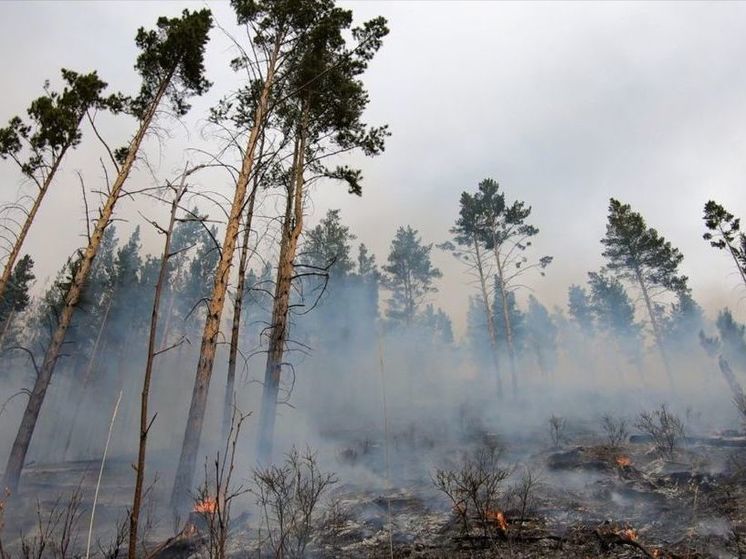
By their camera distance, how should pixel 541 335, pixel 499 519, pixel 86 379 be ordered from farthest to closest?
1. pixel 541 335
2. pixel 86 379
3. pixel 499 519

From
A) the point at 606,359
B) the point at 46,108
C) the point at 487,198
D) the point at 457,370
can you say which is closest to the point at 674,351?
the point at 606,359

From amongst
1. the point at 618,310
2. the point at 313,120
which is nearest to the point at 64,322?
the point at 313,120

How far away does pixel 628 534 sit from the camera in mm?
6363

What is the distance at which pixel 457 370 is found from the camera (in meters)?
42.6

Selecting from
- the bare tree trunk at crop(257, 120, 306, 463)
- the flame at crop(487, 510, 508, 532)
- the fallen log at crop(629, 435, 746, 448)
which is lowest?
the flame at crop(487, 510, 508, 532)

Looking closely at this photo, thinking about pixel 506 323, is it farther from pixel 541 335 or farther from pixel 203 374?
pixel 541 335

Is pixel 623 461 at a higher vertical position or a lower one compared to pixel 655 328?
lower

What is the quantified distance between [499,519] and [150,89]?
14821 mm

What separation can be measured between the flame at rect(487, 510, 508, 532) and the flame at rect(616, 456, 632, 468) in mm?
5339

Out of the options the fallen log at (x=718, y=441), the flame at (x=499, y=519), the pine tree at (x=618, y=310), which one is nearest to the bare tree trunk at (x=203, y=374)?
the flame at (x=499, y=519)

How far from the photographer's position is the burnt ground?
6320mm

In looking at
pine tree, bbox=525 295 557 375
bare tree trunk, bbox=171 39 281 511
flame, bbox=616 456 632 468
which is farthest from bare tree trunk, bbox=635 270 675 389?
bare tree trunk, bbox=171 39 281 511

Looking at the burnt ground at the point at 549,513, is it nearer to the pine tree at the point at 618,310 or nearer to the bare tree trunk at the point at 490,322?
the bare tree trunk at the point at 490,322

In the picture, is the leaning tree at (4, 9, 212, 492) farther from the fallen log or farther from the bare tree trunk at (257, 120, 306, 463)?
the fallen log
